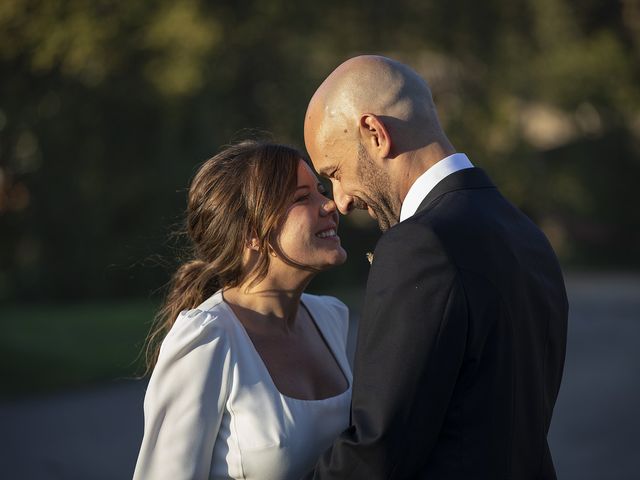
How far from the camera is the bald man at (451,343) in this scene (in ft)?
7.30

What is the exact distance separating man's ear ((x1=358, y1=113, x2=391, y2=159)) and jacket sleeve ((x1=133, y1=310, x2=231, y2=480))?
2.75 feet

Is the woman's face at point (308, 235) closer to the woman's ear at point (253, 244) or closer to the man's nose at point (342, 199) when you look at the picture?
the woman's ear at point (253, 244)

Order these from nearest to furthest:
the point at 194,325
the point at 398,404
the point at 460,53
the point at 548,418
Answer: the point at 398,404 → the point at 548,418 → the point at 194,325 → the point at 460,53

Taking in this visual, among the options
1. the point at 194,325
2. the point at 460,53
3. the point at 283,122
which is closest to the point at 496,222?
the point at 194,325

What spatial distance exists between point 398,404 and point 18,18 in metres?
15.9

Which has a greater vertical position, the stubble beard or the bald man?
the stubble beard

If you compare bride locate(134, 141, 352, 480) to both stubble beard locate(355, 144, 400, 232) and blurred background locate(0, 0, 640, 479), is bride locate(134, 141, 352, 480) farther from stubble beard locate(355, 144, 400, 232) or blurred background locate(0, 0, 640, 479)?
blurred background locate(0, 0, 640, 479)

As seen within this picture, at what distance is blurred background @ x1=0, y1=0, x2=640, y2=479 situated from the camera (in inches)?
364

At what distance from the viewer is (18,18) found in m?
16.4

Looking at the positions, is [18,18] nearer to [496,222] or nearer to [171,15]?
[171,15]

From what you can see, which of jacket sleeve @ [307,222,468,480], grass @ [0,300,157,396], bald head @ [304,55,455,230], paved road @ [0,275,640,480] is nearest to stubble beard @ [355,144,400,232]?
bald head @ [304,55,455,230]

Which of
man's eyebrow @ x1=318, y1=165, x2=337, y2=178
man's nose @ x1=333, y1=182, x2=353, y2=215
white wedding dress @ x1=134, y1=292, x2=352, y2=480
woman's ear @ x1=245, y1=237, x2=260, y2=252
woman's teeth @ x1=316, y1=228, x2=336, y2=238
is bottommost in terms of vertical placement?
white wedding dress @ x1=134, y1=292, x2=352, y2=480

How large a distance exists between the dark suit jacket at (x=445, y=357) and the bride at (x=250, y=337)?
0.56 meters

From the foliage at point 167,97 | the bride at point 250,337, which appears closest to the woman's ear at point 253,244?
the bride at point 250,337
